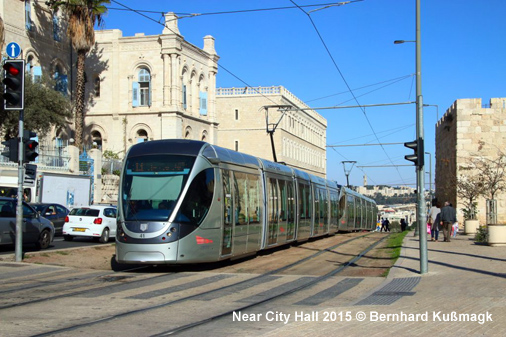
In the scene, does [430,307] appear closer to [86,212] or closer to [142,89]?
[86,212]

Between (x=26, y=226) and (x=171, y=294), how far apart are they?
9791 mm

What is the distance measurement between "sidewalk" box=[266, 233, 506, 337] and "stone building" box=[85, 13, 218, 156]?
39579mm

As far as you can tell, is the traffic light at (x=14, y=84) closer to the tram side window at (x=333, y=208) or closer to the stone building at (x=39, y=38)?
the tram side window at (x=333, y=208)

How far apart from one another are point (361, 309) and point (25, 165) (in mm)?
11418


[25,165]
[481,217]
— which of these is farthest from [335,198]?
[25,165]

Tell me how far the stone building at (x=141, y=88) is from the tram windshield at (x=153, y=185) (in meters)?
37.6

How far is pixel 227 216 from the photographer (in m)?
15.8

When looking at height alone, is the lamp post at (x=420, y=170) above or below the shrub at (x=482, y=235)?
above

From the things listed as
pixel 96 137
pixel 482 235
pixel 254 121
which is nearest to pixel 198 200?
pixel 482 235

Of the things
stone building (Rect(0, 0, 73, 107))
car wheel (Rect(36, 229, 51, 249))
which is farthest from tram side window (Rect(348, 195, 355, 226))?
car wheel (Rect(36, 229, 51, 249))

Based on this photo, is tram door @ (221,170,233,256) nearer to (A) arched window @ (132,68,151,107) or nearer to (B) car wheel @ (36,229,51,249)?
(B) car wheel @ (36,229,51,249)

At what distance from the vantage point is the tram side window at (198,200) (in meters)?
14.3

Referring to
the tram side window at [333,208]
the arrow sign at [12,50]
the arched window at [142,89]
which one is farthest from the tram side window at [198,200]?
the arched window at [142,89]

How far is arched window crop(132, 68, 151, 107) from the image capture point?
5356cm
